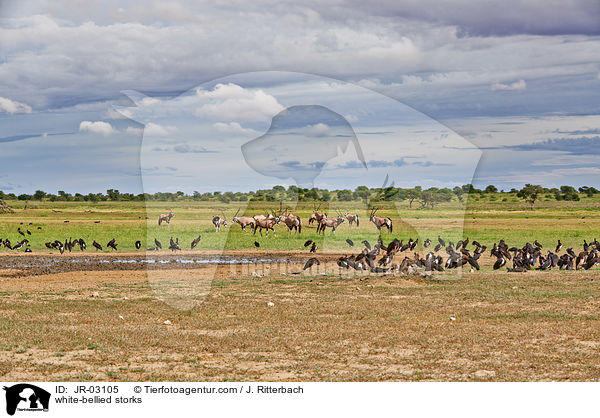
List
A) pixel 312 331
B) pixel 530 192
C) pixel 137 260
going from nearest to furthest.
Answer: pixel 312 331, pixel 137 260, pixel 530 192

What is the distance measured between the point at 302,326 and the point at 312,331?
1.43ft

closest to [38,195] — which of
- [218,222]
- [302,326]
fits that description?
[218,222]

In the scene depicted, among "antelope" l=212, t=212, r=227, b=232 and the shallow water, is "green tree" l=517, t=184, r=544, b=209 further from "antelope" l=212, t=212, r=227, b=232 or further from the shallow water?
the shallow water

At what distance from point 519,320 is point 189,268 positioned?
12.0 metres

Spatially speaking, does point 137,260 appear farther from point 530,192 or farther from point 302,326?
point 530,192

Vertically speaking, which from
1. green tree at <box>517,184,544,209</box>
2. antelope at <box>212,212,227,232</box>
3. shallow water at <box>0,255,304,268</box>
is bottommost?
shallow water at <box>0,255,304,268</box>

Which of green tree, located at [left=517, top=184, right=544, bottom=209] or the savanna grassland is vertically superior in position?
green tree, located at [left=517, top=184, right=544, bottom=209]
